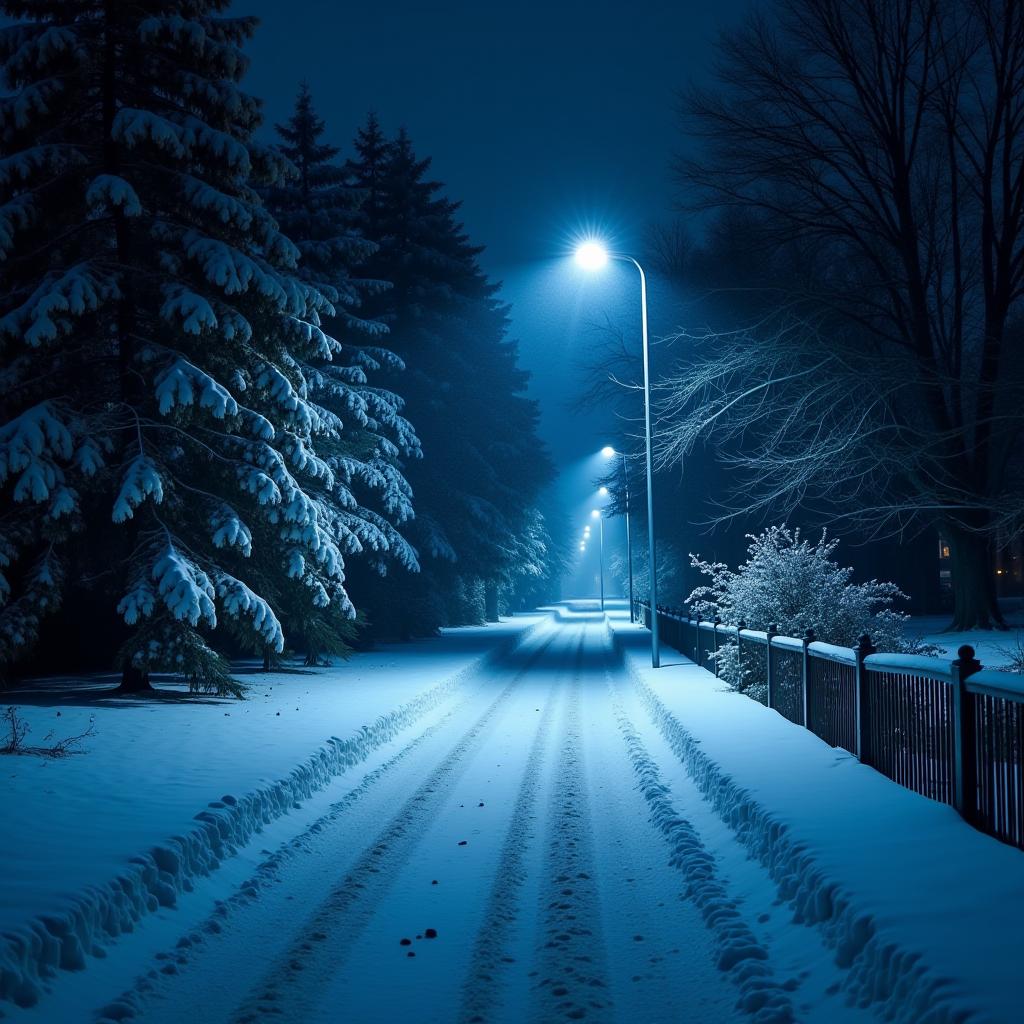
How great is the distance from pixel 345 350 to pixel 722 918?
76.7 ft

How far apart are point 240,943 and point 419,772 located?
5136 millimetres

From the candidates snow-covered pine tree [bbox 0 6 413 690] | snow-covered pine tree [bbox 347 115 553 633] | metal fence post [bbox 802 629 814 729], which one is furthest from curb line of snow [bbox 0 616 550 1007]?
snow-covered pine tree [bbox 347 115 553 633]

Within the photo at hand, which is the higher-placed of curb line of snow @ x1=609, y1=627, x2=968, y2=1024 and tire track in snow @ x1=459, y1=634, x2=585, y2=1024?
curb line of snow @ x1=609, y1=627, x2=968, y2=1024

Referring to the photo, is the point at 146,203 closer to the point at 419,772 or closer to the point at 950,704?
the point at 419,772

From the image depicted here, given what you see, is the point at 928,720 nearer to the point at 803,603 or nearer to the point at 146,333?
the point at 803,603

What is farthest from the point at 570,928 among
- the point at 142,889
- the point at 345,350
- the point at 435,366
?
the point at 435,366

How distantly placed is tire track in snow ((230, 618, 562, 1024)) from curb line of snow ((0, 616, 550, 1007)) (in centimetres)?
99

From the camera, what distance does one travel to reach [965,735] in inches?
249

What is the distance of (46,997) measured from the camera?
14.8 feet

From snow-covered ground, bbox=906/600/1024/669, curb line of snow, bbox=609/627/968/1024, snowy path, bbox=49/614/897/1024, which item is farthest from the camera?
snow-covered ground, bbox=906/600/1024/669

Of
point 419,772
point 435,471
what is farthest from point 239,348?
point 435,471

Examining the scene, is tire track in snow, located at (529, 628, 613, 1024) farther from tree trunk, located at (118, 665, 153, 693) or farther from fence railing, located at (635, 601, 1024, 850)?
tree trunk, located at (118, 665, 153, 693)

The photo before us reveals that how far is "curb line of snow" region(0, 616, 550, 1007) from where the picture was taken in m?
4.58

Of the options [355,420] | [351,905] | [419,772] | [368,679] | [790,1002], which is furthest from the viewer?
[355,420]
